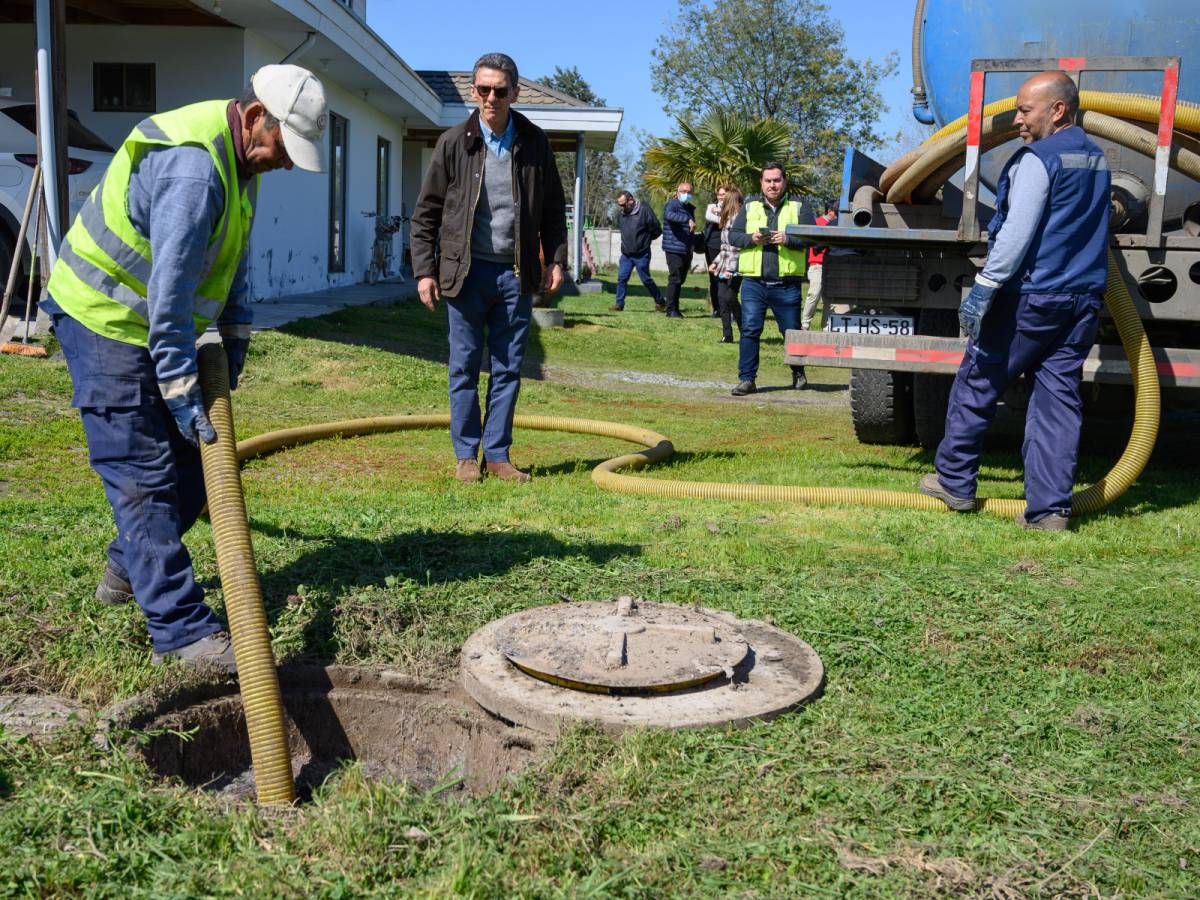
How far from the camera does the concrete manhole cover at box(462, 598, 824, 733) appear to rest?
3227 millimetres

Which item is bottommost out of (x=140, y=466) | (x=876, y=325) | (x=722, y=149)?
(x=140, y=466)

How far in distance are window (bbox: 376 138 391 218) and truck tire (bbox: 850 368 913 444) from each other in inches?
600

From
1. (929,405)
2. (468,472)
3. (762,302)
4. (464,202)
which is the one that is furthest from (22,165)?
(929,405)

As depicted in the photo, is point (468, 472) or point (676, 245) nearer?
point (468, 472)

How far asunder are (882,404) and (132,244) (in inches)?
202

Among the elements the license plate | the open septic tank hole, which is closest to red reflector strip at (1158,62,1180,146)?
the license plate

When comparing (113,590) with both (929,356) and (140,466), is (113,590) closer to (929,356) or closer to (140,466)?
(140,466)

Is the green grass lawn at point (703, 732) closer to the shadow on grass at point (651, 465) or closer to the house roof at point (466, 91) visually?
the shadow on grass at point (651, 465)

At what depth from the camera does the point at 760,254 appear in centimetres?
1049

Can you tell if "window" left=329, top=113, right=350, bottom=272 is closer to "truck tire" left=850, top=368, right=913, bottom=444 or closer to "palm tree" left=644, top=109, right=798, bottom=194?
"palm tree" left=644, top=109, right=798, bottom=194

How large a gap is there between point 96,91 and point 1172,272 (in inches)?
443

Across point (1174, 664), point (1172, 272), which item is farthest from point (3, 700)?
point (1172, 272)

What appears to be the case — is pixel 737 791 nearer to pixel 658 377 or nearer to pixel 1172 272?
pixel 1172 272

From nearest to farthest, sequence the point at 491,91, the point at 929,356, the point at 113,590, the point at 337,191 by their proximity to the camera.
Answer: the point at 113,590, the point at 491,91, the point at 929,356, the point at 337,191
